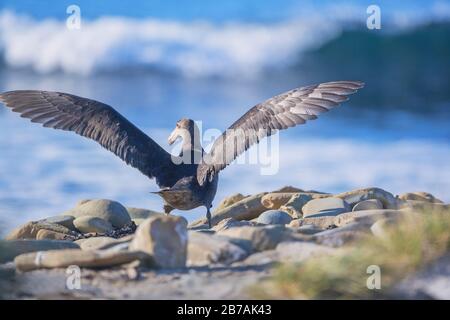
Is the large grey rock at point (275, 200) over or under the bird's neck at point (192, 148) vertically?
under

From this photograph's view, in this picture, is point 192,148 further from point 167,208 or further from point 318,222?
point 318,222

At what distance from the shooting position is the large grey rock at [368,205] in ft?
38.0

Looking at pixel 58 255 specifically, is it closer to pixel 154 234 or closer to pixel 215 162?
pixel 154 234

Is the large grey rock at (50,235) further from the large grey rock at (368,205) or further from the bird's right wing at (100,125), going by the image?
the large grey rock at (368,205)

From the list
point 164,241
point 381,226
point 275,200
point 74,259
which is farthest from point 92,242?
point 381,226

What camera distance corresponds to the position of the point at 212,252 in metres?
8.38

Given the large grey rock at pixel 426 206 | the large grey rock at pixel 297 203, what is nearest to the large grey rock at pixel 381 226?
the large grey rock at pixel 426 206

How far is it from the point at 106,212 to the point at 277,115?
2520 mm

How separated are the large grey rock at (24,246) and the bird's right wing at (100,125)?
243 cm
